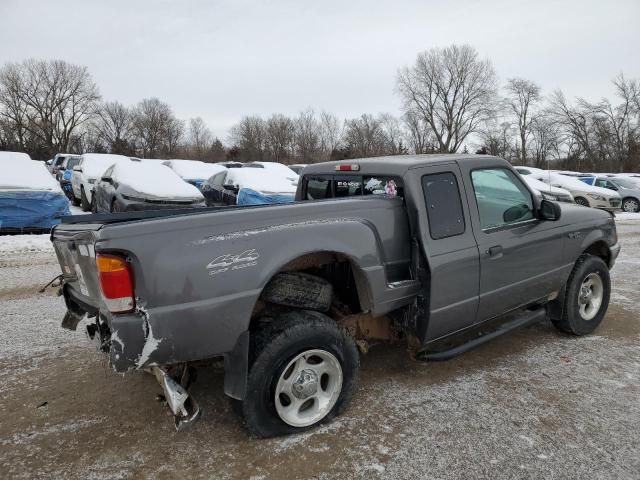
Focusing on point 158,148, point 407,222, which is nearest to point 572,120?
point 158,148

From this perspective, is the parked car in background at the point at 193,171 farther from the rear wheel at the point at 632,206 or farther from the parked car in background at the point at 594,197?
the rear wheel at the point at 632,206

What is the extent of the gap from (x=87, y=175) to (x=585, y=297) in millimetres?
A: 14039

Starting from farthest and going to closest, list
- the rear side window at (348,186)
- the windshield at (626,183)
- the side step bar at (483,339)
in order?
the windshield at (626,183), the rear side window at (348,186), the side step bar at (483,339)

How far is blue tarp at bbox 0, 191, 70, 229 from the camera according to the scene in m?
10.1

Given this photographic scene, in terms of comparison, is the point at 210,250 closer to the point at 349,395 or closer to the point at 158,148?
the point at 349,395

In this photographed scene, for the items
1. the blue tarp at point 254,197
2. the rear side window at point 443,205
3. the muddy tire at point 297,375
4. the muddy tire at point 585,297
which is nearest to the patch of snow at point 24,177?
the blue tarp at point 254,197

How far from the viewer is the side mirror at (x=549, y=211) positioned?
13.0 ft

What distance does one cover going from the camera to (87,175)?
1420 centimetres

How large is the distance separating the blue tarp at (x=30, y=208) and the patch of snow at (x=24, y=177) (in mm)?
196

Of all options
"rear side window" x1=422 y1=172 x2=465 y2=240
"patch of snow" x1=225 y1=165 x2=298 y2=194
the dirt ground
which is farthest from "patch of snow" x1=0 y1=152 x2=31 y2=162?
"rear side window" x1=422 y1=172 x2=465 y2=240

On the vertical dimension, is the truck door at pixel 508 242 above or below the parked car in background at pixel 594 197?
above

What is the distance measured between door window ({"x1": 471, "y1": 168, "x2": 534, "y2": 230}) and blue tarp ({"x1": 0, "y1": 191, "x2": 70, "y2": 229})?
931 centimetres

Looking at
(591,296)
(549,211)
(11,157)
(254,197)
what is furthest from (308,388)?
(11,157)

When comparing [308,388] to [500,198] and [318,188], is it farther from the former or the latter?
[500,198]
